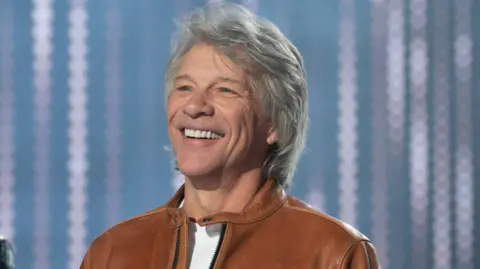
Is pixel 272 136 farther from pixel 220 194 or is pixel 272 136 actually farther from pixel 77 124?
pixel 77 124

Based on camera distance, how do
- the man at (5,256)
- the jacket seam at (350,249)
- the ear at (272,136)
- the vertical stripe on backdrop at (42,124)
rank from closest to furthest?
the jacket seam at (350,249) < the ear at (272,136) < the man at (5,256) < the vertical stripe on backdrop at (42,124)

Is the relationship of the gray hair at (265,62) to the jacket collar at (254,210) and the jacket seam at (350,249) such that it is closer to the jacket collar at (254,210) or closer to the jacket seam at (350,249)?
the jacket collar at (254,210)

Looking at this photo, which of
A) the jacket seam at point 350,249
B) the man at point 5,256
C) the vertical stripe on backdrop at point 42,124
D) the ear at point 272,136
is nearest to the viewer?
the jacket seam at point 350,249

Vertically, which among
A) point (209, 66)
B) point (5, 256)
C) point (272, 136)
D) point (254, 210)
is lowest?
point (5, 256)

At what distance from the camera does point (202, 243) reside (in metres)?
1.56

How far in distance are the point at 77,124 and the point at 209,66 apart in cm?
188

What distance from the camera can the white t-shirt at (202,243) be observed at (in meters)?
1.54

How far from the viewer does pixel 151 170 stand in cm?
335

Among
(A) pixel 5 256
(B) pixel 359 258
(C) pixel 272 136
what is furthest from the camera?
(A) pixel 5 256

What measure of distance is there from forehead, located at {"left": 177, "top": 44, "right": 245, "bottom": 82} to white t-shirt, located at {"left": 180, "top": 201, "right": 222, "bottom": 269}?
231 millimetres

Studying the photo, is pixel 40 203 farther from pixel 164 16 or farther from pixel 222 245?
pixel 222 245

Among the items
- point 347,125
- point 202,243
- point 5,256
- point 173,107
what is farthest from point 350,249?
point 347,125

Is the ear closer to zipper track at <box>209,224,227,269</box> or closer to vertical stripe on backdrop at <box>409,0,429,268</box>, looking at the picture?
zipper track at <box>209,224,227,269</box>

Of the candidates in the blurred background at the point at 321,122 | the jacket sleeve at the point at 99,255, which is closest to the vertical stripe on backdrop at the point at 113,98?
the blurred background at the point at 321,122
